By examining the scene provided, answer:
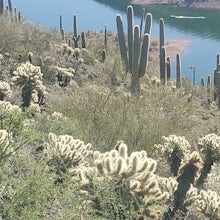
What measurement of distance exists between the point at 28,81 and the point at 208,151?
564cm

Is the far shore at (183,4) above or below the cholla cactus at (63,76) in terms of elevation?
below

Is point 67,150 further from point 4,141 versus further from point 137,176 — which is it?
point 137,176

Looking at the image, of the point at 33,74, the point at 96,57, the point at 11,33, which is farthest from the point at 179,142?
the point at 96,57

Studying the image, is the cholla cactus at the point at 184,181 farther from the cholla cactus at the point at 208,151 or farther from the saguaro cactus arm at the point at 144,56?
the saguaro cactus arm at the point at 144,56

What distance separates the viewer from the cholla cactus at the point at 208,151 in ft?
37.6

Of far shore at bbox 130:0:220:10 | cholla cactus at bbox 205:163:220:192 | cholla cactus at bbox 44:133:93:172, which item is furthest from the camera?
far shore at bbox 130:0:220:10

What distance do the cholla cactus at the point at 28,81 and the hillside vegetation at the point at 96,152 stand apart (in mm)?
28

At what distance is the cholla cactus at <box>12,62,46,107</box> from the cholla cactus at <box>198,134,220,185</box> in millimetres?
5359

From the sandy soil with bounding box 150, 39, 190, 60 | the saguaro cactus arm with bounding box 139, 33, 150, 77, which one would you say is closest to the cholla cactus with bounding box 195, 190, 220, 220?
the saguaro cactus arm with bounding box 139, 33, 150, 77

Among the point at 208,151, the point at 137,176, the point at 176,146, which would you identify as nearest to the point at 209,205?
the point at 137,176

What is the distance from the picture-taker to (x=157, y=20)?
68.2 meters

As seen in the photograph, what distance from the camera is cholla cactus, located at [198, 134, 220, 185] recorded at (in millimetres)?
11447

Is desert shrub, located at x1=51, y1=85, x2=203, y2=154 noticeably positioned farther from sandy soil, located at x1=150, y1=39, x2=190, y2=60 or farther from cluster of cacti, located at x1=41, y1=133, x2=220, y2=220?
sandy soil, located at x1=150, y1=39, x2=190, y2=60

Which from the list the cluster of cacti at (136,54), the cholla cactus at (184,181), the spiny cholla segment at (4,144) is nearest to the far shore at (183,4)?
the cluster of cacti at (136,54)
